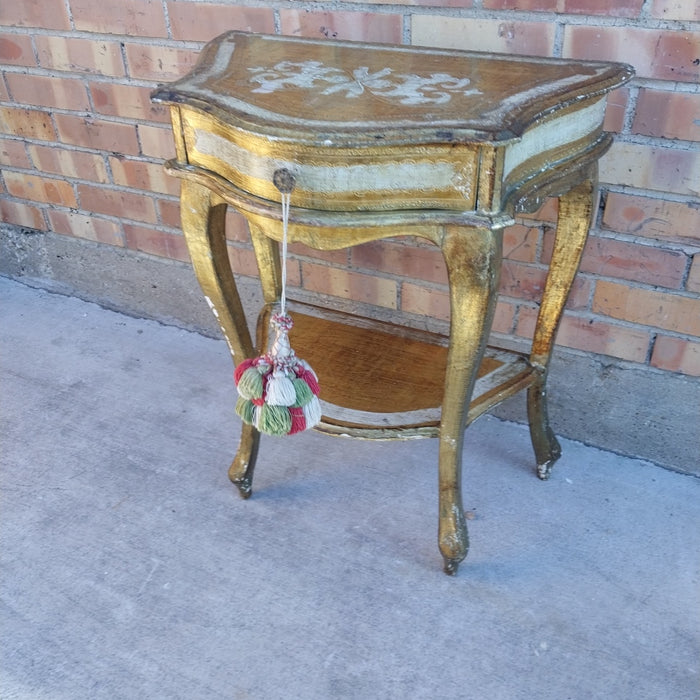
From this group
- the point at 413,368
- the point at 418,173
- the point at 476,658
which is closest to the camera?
the point at 418,173

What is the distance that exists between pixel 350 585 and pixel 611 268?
0.77m

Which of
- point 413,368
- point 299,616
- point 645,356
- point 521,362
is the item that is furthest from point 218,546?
point 645,356

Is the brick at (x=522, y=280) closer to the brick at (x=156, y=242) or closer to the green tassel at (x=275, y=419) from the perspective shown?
the green tassel at (x=275, y=419)

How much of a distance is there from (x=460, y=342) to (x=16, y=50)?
1.50 meters

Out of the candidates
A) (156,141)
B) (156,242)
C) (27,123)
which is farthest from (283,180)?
(27,123)

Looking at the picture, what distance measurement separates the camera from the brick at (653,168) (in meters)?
1.23

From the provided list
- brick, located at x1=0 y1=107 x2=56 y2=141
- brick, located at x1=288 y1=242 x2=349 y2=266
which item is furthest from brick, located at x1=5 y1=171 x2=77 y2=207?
brick, located at x1=288 y1=242 x2=349 y2=266

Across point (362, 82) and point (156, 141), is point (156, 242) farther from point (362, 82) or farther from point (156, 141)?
point (362, 82)

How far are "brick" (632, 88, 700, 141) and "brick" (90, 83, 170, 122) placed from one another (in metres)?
1.05

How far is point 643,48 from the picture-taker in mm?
1173

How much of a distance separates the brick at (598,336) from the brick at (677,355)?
0.02 m

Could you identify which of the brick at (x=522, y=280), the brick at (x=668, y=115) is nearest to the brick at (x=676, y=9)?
the brick at (x=668, y=115)

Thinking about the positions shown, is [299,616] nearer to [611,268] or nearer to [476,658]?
[476,658]

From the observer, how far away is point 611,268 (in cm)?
138
